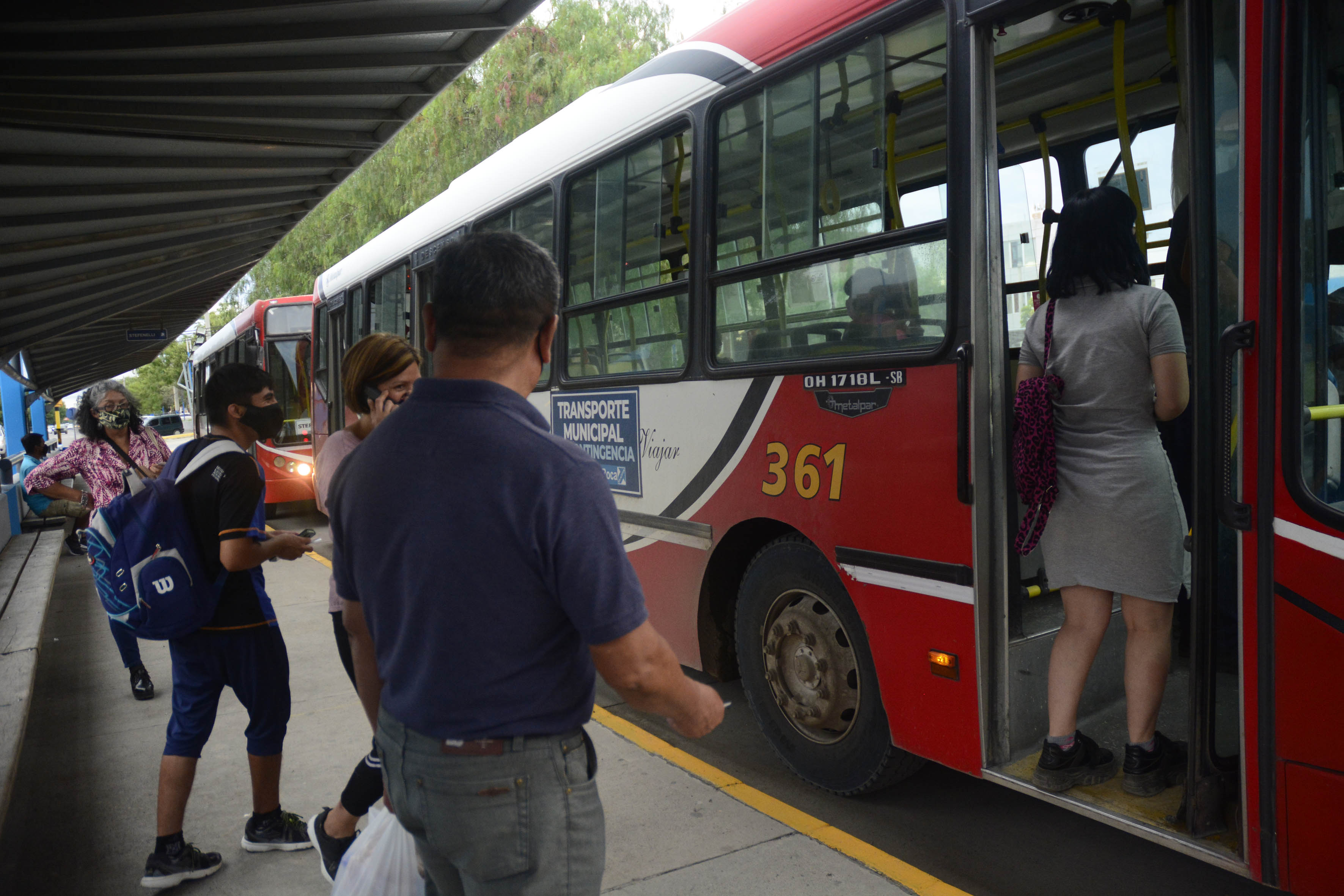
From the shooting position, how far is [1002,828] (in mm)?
3613

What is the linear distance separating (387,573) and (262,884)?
92.8 inches

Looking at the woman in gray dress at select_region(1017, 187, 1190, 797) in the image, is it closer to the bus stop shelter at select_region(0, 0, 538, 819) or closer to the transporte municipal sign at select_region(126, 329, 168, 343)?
the bus stop shelter at select_region(0, 0, 538, 819)

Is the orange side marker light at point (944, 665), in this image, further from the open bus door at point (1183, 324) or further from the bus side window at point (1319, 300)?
the bus side window at point (1319, 300)

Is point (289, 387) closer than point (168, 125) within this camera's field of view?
No

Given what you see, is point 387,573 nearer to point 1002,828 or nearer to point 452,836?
point 452,836

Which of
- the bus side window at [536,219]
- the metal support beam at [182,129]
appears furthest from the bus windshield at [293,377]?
the bus side window at [536,219]

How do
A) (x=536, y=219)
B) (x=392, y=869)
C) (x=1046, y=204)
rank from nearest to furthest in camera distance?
(x=392, y=869), (x=1046, y=204), (x=536, y=219)

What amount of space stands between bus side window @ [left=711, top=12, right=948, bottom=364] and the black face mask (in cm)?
174

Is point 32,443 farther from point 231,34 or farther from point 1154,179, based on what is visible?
point 1154,179

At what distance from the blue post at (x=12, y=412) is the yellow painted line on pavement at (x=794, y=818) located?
14282 millimetres

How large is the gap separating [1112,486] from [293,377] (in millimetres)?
12161

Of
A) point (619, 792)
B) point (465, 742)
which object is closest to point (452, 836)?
point (465, 742)

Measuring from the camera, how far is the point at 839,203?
3510 millimetres

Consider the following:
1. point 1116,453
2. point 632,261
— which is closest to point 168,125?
point 632,261
